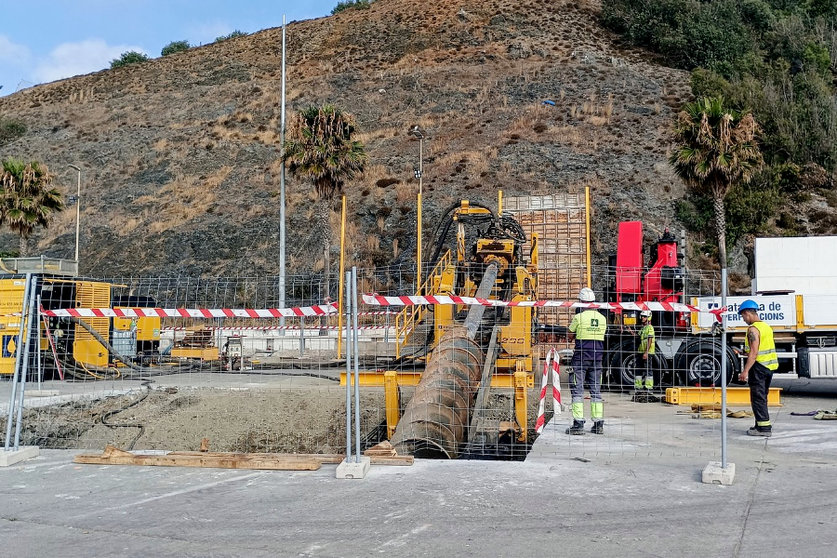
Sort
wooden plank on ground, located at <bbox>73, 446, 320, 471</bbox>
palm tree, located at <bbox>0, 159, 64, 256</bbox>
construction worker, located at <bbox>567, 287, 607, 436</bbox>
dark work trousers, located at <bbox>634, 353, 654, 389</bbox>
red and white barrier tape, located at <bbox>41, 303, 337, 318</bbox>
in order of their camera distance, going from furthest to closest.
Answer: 1. palm tree, located at <bbox>0, 159, 64, 256</bbox>
2. dark work trousers, located at <bbox>634, 353, 654, 389</bbox>
3. construction worker, located at <bbox>567, 287, 607, 436</bbox>
4. red and white barrier tape, located at <bbox>41, 303, 337, 318</bbox>
5. wooden plank on ground, located at <bbox>73, 446, 320, 471</bbox>

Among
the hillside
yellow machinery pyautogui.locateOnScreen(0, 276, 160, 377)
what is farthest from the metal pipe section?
the hillside

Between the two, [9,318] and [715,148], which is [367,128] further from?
[9,318]

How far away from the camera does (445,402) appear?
9.87m

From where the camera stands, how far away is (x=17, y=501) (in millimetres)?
6531

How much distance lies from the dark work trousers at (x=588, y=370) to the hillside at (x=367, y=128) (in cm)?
2499

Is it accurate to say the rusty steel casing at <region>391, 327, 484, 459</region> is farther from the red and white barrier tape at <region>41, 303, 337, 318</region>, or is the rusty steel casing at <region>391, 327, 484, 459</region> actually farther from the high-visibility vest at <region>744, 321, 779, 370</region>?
the high-visibility vest at <region>744, 321, 779, 370</region>

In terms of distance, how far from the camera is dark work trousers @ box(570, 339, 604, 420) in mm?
9547

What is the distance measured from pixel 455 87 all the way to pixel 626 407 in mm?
43421

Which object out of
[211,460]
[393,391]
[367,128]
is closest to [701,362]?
[393,391]

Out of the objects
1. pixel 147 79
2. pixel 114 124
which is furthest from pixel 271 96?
pixel 147 79

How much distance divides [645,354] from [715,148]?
472 inches

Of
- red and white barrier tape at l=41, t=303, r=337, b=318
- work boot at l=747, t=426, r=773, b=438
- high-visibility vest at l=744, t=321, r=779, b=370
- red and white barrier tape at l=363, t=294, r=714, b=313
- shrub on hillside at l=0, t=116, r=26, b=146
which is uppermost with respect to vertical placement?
shrub on hillside at l=0, t=116, r=26, b=146

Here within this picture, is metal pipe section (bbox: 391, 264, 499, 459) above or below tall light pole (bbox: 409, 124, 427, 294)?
below

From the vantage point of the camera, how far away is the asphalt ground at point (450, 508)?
5203 millimetres
